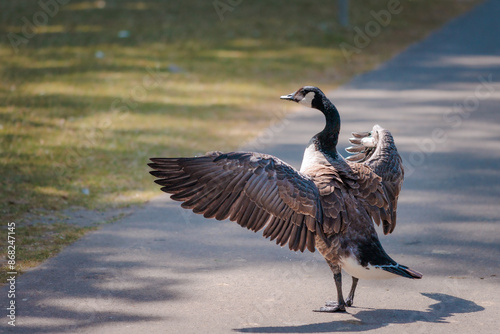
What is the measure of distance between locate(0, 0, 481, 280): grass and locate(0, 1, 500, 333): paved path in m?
0.66

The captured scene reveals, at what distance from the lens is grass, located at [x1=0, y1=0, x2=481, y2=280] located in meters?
8.44

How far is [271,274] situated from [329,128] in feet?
4.80

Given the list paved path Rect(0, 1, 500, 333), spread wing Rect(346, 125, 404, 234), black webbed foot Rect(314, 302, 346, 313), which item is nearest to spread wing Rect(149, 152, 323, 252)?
black webbed foot Rect(314, 302, 346, 313)

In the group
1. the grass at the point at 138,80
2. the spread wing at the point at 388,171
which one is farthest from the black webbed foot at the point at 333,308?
the grass at the point at 138,80

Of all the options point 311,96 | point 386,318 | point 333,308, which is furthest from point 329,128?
point 386,318

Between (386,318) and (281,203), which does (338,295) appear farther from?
(281,203)

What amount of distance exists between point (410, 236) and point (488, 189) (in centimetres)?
194

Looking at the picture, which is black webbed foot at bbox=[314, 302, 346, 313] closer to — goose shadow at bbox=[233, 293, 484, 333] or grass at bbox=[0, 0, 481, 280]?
goose shadow at bbox=[233, 293, 484, 333]

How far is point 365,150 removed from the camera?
6.65 meters

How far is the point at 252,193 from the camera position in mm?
5152

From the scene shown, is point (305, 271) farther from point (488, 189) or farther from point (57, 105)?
point (57, 105)

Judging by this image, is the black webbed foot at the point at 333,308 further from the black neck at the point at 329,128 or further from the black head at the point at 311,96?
the black head at the point at 311,96

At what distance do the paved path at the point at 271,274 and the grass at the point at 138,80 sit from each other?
2.17 feet

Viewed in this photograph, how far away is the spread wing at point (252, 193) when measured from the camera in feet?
16.9
